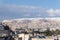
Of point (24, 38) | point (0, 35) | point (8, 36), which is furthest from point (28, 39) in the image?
point (0, 35)

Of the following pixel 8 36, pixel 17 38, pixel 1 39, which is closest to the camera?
pixel 1 39

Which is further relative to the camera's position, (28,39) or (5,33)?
(28,39)

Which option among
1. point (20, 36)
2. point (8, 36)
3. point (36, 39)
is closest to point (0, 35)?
point (8, 36)

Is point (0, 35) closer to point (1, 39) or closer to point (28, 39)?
point (1, 39)

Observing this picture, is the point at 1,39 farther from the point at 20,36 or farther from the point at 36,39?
the point at 20,36

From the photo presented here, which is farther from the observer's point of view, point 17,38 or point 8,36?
point 17,38

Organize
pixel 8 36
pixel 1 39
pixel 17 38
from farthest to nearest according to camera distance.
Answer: pixel 17 38 → pixel 8 36 → pixel 1 39

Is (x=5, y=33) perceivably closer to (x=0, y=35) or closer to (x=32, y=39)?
(x=0, y=35)
